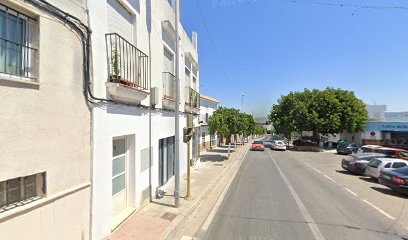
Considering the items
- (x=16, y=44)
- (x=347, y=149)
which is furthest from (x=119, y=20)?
(x=347, y=149)

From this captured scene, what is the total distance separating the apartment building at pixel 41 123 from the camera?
3209mm

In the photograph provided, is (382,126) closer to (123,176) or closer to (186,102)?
(186,102)

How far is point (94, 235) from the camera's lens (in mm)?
4875

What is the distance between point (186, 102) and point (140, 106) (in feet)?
20.2

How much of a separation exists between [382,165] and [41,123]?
15685 millimetres

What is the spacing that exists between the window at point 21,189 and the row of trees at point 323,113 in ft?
113

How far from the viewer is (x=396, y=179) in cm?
1039

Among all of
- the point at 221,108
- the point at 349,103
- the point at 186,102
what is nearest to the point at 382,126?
the point at 349,103

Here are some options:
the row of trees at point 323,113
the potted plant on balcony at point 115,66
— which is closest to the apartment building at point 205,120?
the row of trees at point 323,113

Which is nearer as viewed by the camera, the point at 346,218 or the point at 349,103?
the point at 346,218

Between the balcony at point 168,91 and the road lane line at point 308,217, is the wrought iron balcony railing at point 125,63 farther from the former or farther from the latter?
the road lane line at point 308,217

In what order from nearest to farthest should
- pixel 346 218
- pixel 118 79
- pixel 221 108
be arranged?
pixel 118 79, pixel 346 218, pixel 221 108

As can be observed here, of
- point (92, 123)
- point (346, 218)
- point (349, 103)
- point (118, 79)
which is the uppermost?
point (349, 103)

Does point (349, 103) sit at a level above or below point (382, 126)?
above
